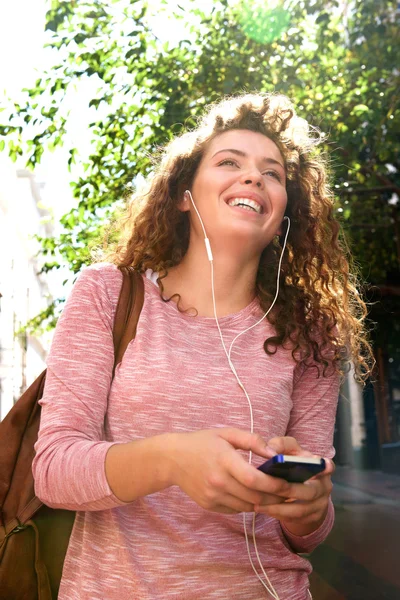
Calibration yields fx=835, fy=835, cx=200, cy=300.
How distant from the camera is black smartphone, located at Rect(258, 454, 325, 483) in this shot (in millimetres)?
1541

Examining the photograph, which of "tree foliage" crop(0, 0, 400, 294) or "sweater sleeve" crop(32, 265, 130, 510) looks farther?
"tree foliage" crop(0, 0, 400, 294)

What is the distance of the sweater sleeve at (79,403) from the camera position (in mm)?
1786

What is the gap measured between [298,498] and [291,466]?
0.62 ft

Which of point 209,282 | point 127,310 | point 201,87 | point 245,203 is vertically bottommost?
point 127,310

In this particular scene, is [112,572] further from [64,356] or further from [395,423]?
[395,423]

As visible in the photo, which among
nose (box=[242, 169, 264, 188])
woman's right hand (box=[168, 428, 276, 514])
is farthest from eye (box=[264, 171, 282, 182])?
woman's right hand (box=[168, 428, 276, 514])

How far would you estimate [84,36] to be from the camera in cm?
757

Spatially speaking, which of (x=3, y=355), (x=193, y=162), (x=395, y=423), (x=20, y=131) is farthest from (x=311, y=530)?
(x=3, y=355)

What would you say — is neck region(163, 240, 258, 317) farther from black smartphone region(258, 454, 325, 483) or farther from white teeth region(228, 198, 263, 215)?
black smartphone region(258, 454, 325, 483)

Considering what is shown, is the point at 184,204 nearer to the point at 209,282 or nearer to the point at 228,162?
the point at 228,162

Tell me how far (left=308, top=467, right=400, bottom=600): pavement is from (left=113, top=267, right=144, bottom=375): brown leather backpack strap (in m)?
6.08

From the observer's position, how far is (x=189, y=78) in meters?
8.22

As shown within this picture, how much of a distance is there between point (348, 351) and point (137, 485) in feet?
3.80

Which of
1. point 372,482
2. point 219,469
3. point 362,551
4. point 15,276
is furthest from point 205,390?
point 15,276
